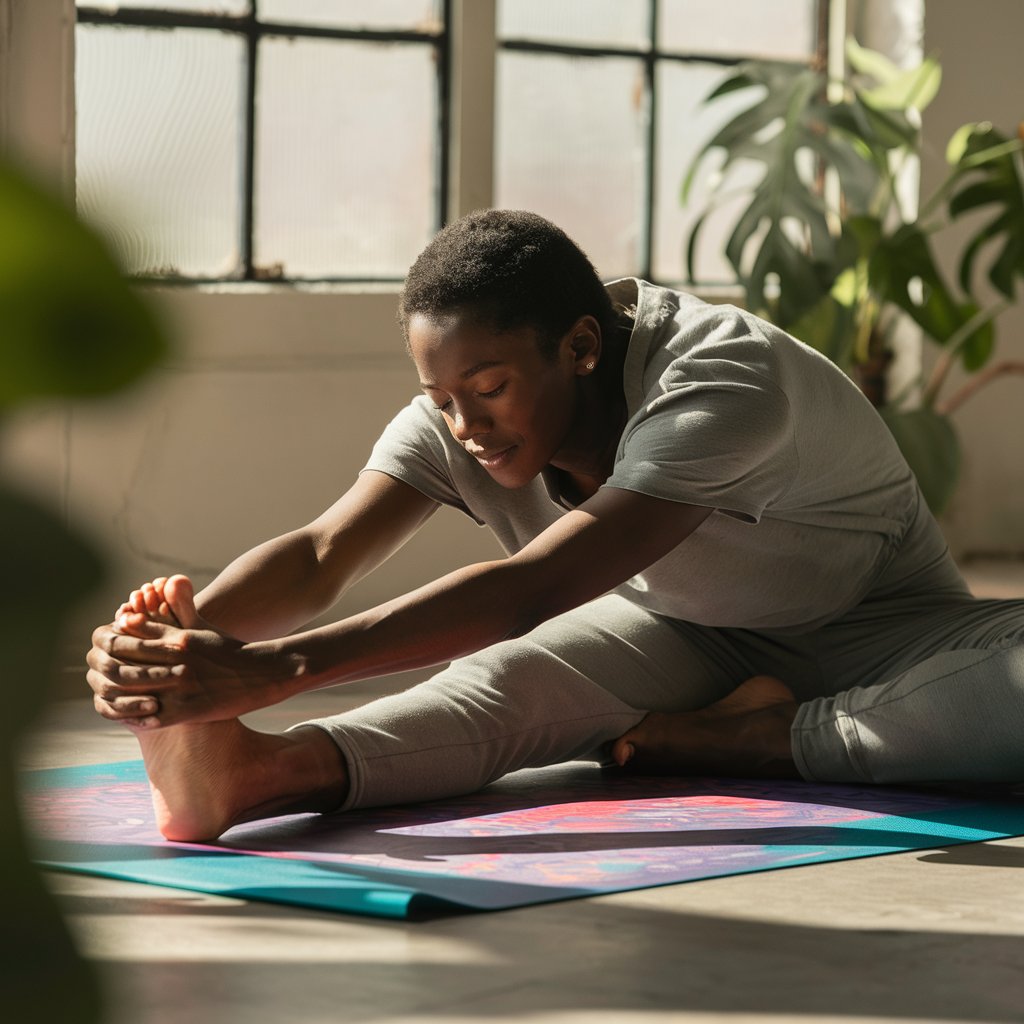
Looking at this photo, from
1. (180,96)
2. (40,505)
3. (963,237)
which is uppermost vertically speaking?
(180,96)

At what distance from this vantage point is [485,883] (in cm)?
148

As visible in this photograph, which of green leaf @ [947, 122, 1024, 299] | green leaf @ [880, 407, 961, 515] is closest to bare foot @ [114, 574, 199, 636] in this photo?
green leaf @ [880, 407, 961, 515]

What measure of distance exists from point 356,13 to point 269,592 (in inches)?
98.1

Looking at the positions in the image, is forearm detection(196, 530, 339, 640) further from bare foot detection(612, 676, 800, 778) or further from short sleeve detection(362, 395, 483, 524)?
bare foot detection(612, 676, 800, 778)

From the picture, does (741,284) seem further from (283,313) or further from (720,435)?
(720,435)

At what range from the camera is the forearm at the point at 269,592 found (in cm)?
185

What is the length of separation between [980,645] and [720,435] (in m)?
0.42

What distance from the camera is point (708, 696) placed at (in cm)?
212

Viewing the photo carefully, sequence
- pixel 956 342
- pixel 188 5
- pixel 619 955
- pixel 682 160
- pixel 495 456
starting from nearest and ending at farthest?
pixel 619 955
pixel 495 456
pixel 188 5
pixel 956 342
pixel 682 160

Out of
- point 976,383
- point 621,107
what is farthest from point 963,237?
point 621,107

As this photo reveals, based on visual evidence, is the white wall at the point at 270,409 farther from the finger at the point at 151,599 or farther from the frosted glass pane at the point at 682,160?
the finger at the point at 151,599

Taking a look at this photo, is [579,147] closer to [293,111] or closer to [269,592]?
[293,111]

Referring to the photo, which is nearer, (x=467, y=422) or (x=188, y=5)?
(x=467, y=422)

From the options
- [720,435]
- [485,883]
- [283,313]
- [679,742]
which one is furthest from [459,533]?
[485,883]
